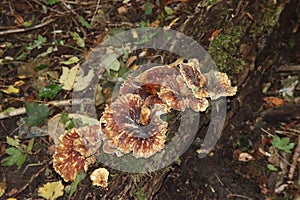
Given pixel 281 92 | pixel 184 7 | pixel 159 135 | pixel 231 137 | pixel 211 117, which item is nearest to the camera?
pixel 159 135

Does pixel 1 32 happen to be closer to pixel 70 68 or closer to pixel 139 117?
pixel 70 68

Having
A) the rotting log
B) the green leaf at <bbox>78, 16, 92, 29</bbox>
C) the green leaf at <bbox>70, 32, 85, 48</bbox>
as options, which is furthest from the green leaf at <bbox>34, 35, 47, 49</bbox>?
the rotting log

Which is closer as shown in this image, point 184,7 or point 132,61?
point 132,61

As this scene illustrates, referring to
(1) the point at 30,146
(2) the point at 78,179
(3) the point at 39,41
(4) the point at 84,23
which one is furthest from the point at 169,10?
(2) the point at 78,179

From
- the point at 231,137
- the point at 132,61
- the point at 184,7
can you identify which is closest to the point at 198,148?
the point at 231,137

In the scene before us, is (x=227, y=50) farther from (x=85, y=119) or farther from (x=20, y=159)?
(x=20, y=159)

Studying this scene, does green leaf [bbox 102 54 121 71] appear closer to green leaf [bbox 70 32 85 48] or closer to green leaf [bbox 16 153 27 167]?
green leaf [bbox 70 32 85 48]
